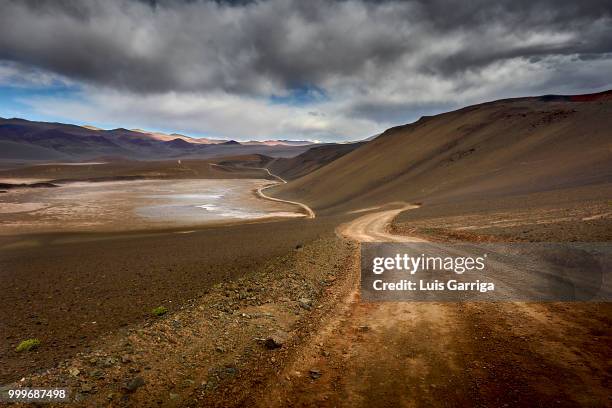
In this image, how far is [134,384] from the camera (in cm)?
588

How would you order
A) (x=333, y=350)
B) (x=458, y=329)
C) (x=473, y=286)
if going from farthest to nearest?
(x=473, y=286), (x=458, y=329), (x=333, y=350)

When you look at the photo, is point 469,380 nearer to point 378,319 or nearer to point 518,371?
point 518,371

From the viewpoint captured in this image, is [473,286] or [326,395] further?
[473,286]

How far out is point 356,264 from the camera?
1366 centimetres

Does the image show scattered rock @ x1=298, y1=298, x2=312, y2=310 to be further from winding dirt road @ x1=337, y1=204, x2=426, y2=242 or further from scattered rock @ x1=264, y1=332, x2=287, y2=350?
winding dirt road @ x1=337, y1=204, x2=426, y2=242

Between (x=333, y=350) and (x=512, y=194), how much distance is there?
2616cm

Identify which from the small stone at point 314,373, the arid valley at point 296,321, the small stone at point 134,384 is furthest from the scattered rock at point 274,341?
the small stone at point 134,384

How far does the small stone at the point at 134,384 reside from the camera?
19.1 feet

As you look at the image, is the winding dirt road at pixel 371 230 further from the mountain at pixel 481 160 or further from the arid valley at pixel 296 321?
the mountain at pixel 481 160

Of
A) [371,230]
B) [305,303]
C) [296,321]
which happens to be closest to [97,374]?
[296,321]

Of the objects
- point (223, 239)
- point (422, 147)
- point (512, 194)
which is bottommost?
point (223, 239)

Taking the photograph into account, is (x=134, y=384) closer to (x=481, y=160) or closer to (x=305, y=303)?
(x=305, y=303)

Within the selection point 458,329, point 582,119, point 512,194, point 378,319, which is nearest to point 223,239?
point 378,319

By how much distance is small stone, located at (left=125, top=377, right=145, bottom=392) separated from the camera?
229 inches
